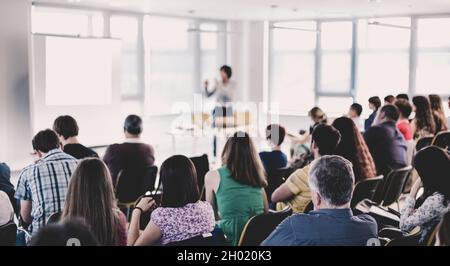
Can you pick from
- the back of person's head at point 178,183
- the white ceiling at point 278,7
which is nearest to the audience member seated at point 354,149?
the back of person's head at point 178,183

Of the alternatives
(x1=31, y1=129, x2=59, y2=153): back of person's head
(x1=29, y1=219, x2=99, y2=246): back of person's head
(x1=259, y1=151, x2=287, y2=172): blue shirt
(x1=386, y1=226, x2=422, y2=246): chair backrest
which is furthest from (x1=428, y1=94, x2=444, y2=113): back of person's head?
(x1=29, y1=219, x2=99, y2=246): back of person's head

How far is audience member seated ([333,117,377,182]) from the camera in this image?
441 centimetres

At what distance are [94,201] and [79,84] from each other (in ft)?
20.6

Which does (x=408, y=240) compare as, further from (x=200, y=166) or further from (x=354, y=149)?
(x=200, y=166)

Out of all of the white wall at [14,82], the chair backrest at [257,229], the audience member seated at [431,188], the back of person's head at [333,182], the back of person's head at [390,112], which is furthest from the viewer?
the white wall at [14,82]

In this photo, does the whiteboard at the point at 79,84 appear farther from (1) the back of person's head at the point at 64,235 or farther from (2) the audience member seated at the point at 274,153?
(1) the back of person's head at the point at 64,235

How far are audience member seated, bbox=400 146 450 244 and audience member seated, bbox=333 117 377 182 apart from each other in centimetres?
115

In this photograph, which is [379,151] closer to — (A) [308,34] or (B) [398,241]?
(B) [398,241]

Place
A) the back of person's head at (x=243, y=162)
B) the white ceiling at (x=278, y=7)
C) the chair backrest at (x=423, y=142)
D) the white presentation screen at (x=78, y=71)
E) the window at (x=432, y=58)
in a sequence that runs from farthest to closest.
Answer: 1. the window at (x=432, y=58)
2. the white ceiling at (x=278, y=7)
3. the white presentation screen at (x=78, y=71)
4. the chair backrest at (x=423, y=142)
5. the back of person's head at (x=243, y=162)

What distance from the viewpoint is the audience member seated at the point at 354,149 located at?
441 centimetres

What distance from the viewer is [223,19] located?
12.9m

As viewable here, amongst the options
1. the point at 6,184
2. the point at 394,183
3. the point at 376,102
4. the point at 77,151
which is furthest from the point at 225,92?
the point at 6,184

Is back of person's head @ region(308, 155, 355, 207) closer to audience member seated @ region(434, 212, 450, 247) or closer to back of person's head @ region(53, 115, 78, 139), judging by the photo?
audience member seated @ region(434, 212, 450, 247)

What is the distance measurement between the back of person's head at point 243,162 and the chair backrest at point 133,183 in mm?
1481
